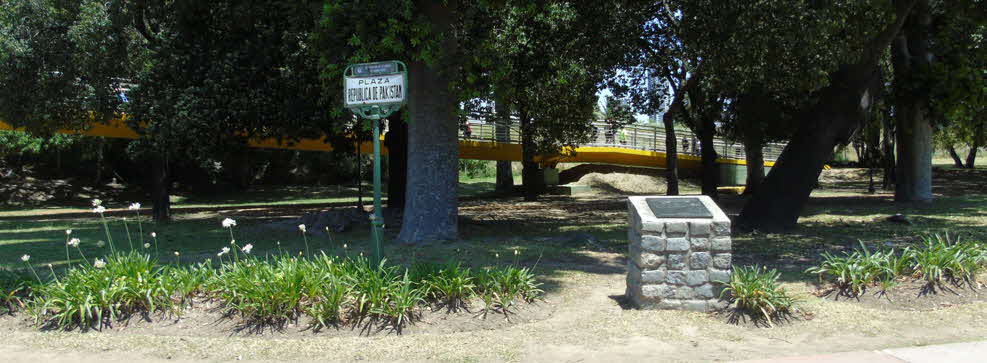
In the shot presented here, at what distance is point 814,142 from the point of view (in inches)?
492

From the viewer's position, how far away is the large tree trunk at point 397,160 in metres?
16.0

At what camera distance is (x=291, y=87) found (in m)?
13.9

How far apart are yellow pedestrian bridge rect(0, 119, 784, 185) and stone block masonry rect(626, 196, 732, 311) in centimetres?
1882

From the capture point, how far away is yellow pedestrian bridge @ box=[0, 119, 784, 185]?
92.8 feet

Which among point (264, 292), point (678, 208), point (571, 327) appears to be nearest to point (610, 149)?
point (678, 208)

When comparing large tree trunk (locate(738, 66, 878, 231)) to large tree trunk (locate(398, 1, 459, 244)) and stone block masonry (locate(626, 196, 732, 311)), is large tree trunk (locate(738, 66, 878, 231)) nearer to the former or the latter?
large tree trunk (locate(398, 1, 459, 244))

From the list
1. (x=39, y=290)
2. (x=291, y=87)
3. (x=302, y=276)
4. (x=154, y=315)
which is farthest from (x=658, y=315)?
(x=291, y=87)

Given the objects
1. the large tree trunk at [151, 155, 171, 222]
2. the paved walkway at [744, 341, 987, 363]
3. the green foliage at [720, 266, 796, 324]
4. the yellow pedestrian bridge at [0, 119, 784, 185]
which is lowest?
the paved walkway at [744, 341, 987, 363]

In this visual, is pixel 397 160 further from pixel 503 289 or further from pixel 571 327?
pixel 571 327

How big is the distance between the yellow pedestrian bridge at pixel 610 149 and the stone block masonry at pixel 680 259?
18824 millimetres

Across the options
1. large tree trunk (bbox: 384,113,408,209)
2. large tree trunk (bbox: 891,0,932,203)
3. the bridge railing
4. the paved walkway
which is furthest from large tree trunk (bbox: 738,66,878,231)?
the bridge railing

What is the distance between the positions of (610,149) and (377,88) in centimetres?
2682

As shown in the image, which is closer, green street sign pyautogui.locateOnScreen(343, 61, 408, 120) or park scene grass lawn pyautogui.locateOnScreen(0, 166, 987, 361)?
park scene grass lawn pyautogui.locateOnScreen(0, 166, 987, 361)

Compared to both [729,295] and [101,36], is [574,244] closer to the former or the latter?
[729,295]
